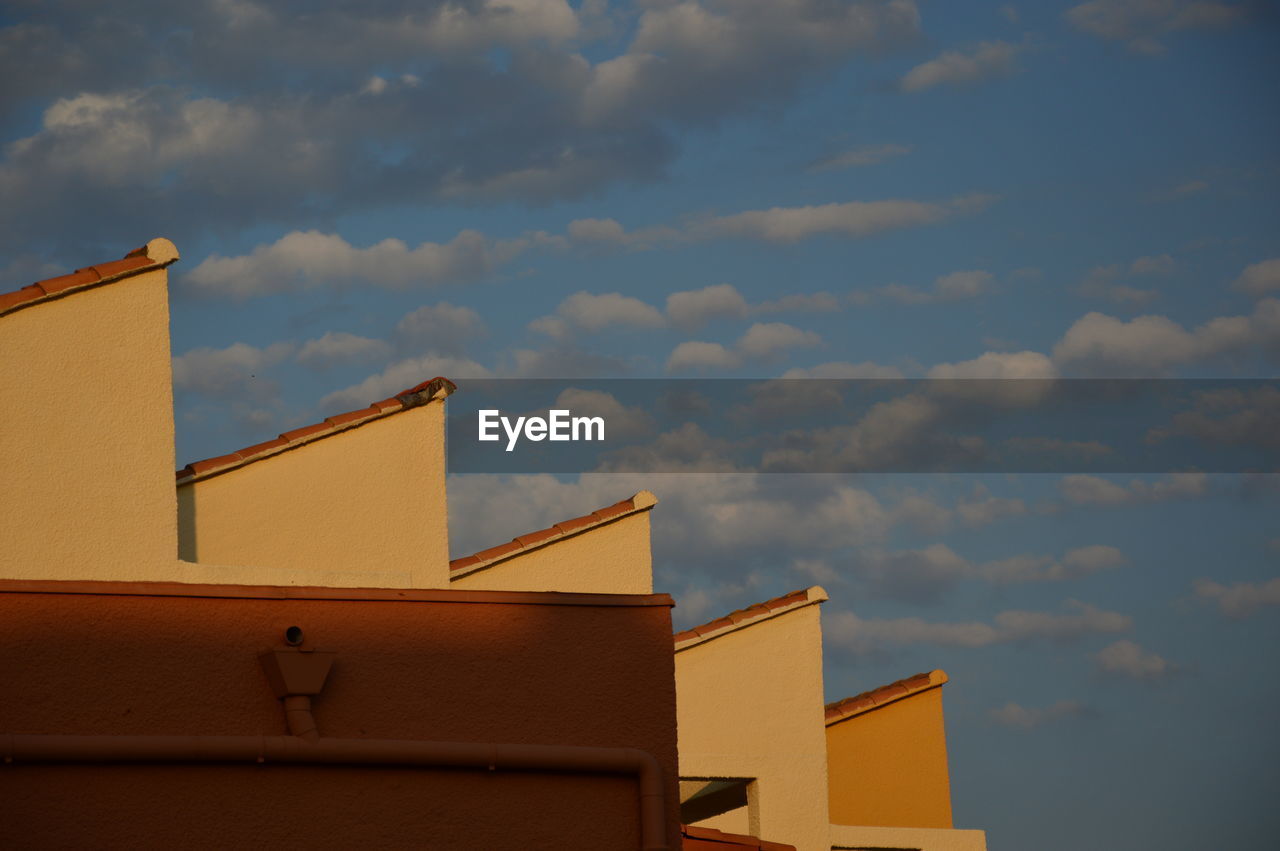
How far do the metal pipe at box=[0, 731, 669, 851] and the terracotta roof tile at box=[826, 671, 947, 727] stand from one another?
8483mm

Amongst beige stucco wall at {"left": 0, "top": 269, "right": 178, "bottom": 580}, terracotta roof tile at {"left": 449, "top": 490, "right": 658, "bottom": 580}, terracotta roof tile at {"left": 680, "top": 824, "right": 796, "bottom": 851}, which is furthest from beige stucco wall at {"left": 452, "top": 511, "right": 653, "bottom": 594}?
beige stucco wall at {"left": 0, "top": 269, "right": 178, "bottom": 580}

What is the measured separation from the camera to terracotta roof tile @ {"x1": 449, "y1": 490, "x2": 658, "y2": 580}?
1703 centimetres

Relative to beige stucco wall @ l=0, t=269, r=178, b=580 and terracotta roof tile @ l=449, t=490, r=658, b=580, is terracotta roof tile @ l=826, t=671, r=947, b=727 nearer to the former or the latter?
terracotta roof tile @ l=449, t=490, r=658, b=580

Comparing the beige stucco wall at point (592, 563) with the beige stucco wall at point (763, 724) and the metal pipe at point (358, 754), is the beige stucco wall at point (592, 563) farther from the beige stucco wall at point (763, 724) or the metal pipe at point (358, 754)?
the metal pipe at point (358, 754)

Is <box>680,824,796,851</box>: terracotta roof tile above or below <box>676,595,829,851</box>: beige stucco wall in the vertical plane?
below

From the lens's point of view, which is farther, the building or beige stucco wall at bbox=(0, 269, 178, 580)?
beige stucco wall at bbox=(0, 269, 178, 580)

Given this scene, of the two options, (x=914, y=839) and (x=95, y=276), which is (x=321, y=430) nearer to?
(x=95, y=276)

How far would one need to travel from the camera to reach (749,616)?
17.6m

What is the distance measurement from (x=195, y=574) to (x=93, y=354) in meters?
2.03

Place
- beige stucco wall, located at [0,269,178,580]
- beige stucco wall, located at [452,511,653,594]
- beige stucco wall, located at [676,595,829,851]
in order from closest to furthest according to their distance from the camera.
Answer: beige stucco wall, located at [0,269,178,580], beige stucco wall, located at [676,595,829,851], beige stucco wall, located at [452,511,653,594]

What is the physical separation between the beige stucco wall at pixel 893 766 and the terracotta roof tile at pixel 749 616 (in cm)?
194

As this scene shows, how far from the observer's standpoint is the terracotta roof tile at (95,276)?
41.9 ft

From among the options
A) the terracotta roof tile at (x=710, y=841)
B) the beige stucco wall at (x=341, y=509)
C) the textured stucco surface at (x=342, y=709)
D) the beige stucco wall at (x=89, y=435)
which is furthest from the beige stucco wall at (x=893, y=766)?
the beige stucco wall at (x=89, y=435)

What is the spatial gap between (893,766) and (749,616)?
3083 millimetres
